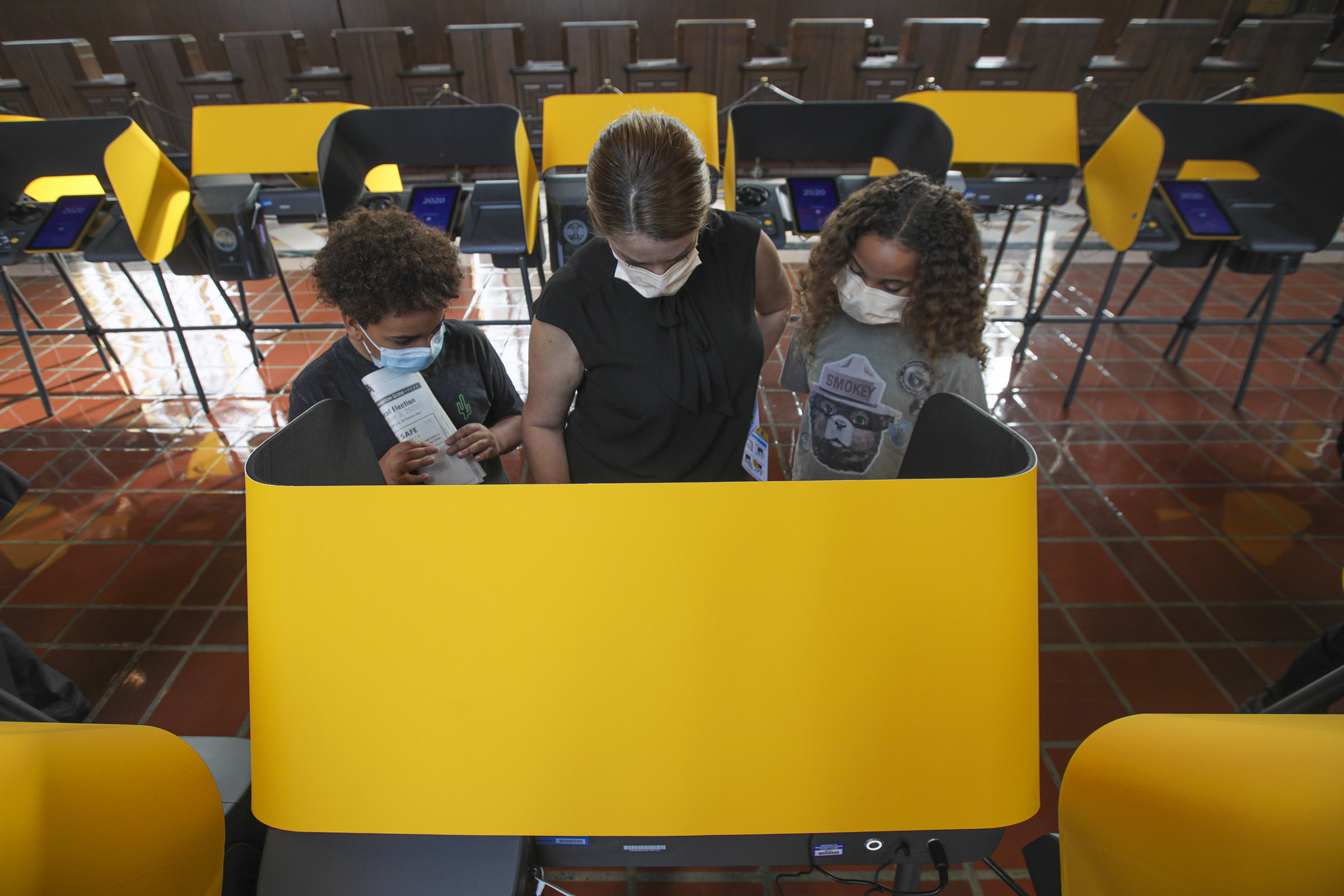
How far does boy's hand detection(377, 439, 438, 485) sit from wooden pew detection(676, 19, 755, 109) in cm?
685

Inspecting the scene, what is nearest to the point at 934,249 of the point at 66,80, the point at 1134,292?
the point at 1134,292

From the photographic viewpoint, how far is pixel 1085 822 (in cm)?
67

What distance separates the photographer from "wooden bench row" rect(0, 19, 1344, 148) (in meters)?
7.04

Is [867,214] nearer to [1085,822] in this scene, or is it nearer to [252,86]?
[1085,822]

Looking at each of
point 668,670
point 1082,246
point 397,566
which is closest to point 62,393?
point 397,566

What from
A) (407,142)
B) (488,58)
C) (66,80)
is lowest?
(66,80)

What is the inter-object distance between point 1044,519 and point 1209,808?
8.30ft

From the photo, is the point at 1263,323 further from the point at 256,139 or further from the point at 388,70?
the point at 388,70

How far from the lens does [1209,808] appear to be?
0.54 m

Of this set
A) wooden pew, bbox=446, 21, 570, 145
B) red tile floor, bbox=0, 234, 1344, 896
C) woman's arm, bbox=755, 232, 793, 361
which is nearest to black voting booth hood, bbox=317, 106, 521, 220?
red tile floor, bbox=0, 234, 1344, 896

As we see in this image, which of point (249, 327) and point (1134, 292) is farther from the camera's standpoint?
point (1134, 292)

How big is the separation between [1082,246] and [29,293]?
28.3 feet

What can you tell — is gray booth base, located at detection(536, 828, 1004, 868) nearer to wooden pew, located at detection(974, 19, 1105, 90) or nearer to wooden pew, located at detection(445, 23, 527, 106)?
wooden pew, located at detection(445, 23, 527, 106)

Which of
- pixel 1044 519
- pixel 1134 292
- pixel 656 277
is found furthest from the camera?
pixel 1134 292
